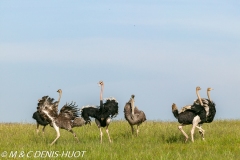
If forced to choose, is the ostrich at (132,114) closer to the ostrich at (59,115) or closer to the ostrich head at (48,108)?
the ostrich at (59,115)

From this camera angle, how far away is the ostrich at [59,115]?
16.9 metres

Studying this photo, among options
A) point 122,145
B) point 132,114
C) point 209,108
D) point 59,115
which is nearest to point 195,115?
point 209,108

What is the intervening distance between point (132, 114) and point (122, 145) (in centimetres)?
479

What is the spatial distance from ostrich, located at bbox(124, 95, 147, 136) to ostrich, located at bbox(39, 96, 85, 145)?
125 inches

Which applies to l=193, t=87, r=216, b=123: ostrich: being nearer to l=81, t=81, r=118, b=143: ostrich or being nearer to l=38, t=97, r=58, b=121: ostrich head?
l=81, t=81, r=118, b=143: ostrich

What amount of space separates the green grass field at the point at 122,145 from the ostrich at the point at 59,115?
0.74 m

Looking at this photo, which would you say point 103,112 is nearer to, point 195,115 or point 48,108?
point 48,108

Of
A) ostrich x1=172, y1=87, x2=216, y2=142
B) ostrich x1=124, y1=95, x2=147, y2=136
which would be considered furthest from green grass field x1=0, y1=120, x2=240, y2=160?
ostrich x1=172, y1=87, x2=216, y2=142

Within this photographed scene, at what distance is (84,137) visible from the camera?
62.7ft

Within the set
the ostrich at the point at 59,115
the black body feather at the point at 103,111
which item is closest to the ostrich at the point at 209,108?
the black body feather at the point at 103,111

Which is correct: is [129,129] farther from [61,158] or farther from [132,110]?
[61,158]

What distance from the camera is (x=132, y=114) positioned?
2053 centimetres

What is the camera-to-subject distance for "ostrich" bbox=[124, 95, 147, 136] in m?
20.3

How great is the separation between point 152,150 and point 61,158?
3.02 m
